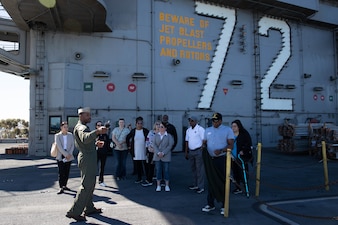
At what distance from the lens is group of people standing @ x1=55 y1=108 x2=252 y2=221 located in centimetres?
526

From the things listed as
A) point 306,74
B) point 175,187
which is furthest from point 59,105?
point 306,74

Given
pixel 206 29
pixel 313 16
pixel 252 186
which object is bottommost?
pixel 252 186

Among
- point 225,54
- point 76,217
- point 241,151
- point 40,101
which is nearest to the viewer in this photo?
point 76,217

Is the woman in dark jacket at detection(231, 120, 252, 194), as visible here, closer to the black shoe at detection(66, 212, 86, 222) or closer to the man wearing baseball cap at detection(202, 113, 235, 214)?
the man wearing baseball cap at detection(202, 113, 235, 214)

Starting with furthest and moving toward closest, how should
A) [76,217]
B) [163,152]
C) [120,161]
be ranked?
[120,161], [163,152], [76,217]

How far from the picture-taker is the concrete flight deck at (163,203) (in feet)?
17.6

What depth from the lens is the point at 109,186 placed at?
27.1 ft

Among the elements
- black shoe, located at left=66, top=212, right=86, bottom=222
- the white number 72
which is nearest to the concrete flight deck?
black shoe, located at left=66, top=212, right=86, bottom=222

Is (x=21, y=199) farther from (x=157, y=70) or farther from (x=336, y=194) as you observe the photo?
(x=157, y=70)

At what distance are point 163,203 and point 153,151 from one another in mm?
2006

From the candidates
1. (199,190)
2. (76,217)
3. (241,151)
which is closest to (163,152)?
(199,190)

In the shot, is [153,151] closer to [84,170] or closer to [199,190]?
[199,190]

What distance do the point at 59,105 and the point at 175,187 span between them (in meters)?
9.65

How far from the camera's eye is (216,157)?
6062mm
